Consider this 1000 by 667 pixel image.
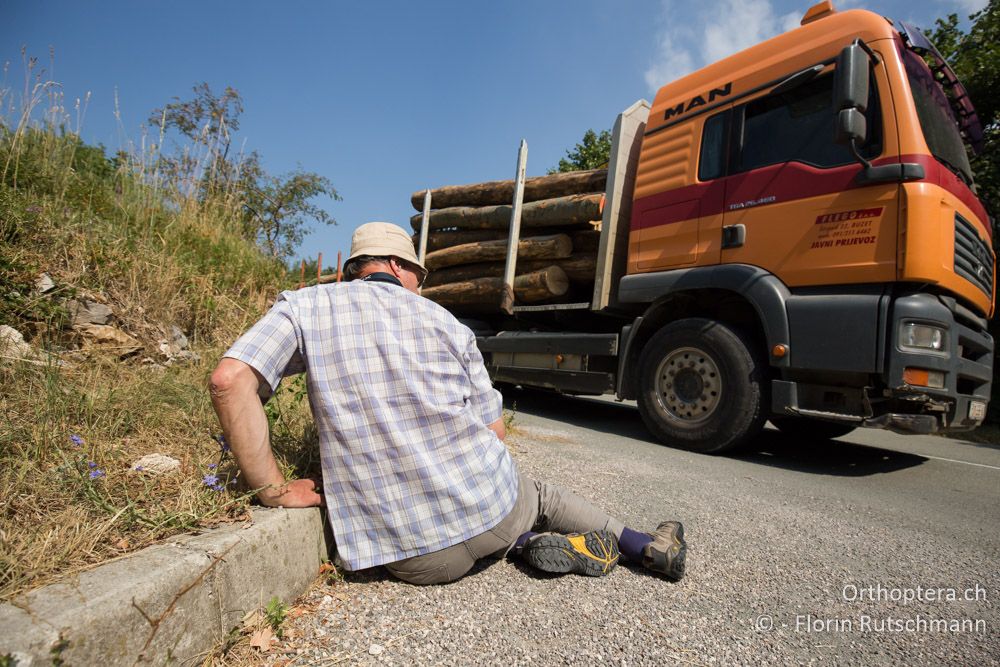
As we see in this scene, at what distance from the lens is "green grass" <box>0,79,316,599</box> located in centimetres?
160

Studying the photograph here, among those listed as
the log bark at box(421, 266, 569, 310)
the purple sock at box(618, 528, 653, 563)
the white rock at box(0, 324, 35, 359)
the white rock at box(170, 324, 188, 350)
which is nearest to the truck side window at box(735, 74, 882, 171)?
the log bark at box(421, 266, 569, 310)

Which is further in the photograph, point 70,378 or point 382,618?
point 70,378

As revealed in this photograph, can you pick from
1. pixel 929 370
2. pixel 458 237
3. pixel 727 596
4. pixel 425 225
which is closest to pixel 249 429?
pixel 727 596

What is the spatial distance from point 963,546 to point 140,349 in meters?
4.77

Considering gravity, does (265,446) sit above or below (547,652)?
above

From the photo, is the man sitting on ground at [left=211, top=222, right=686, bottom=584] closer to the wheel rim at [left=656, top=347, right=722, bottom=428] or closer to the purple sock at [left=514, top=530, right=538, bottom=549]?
the purple sock at [left=514, top=530, right=538, bottom=549]

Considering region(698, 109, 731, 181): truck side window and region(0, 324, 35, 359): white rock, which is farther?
region(698, 109, 731, 181): truck side window

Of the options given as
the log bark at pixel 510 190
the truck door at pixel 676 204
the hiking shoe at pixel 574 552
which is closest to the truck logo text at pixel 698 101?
the truck door at pixel 676 204

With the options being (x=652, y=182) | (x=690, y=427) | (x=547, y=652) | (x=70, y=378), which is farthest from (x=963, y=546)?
(x=70, y=378)

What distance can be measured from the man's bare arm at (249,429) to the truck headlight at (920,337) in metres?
3.58

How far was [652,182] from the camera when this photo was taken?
505 centimetres

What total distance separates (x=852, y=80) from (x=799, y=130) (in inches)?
25.3

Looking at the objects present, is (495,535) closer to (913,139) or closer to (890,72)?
(913,139)

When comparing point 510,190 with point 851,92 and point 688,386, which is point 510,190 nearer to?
point 688,386
